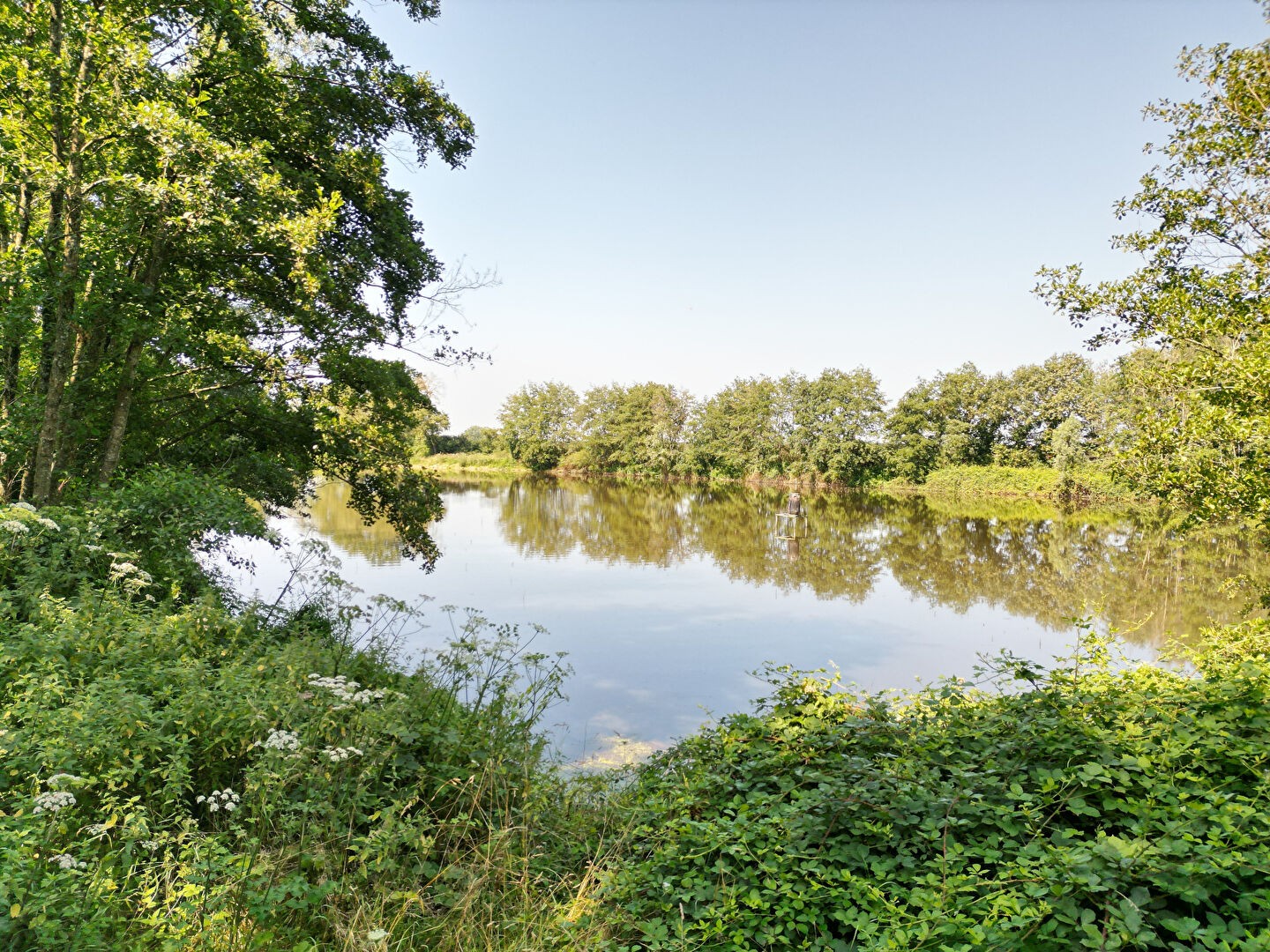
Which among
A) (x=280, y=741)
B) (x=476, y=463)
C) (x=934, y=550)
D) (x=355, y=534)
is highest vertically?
(x=476, y=463)

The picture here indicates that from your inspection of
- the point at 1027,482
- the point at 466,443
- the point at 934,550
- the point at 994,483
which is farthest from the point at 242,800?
the point at 466,443

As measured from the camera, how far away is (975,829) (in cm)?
267

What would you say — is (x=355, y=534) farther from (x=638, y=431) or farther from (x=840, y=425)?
(x=638, y=431)

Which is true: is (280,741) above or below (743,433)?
below

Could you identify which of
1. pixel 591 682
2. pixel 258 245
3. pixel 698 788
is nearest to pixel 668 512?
pixel 591 682

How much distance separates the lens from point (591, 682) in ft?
29.1

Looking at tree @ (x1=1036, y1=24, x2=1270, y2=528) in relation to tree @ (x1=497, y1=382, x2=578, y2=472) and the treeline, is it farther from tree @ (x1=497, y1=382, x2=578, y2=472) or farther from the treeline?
tree @ (x1=497, y1=382, x2=578, y2=472)

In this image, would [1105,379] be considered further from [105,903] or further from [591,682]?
[105,903]

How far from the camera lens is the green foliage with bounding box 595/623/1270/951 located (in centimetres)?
205

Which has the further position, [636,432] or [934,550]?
[636,432]

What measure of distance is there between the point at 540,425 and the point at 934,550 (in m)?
50.0

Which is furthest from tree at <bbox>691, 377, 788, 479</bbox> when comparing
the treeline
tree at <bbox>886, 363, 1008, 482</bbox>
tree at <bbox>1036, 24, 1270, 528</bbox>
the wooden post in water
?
tree at <bbox>1036, 24, 1270, 528</bbox>

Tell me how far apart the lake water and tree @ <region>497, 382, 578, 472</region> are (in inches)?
1413

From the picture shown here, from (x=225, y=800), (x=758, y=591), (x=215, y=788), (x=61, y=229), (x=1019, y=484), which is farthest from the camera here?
(x=1019, y=484)
